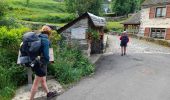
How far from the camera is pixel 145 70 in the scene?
13.5m

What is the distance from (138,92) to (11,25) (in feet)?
24.8

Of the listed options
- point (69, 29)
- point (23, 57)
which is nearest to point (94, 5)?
point (69, 29)

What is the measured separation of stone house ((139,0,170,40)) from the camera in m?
30.8

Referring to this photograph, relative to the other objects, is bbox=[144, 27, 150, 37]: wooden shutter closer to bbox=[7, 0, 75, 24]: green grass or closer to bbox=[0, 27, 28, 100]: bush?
bbox=[7, 0, 75, 24]: green grass

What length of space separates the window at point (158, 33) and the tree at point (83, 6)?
59.6 ft

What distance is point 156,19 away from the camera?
32250 millimetres

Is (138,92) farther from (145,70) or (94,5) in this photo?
(94,5)

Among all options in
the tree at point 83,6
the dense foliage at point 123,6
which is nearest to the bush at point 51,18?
the tree at point 83,6

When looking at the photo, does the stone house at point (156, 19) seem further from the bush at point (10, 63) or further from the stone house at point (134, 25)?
the bush at point (10, 63)

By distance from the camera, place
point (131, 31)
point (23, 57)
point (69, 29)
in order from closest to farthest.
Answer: point (23, 57)
point (69, 29)
point (131, 31)

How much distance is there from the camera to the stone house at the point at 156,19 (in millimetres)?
30764

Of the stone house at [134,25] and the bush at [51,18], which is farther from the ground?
the bush at [51,18]

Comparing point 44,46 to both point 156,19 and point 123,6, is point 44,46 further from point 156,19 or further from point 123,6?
point 123,6

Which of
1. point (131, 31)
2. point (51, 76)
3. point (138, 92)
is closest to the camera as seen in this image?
point (138, 92)
